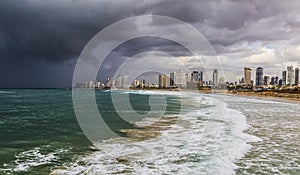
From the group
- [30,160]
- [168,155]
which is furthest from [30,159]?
[168,155]

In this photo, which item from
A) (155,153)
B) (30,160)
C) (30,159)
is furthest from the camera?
(155,153)

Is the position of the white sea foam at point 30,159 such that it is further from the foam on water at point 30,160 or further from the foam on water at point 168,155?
the foam on water at point 168,155

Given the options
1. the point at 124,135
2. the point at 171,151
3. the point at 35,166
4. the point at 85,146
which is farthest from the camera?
the point at 124,135

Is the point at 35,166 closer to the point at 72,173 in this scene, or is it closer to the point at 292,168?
the point at 72,173

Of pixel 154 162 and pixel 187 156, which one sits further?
pixel 187 156

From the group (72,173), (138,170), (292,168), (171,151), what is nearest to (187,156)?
(171,151)

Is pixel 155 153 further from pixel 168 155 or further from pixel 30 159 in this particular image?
pixel 30 159

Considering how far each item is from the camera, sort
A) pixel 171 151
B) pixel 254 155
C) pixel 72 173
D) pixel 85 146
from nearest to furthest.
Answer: pixel 72 173 → pixel 254 155 → pixel 171 151 → pixel 85 146

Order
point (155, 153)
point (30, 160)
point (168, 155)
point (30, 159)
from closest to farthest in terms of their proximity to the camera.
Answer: point (30, 160)
point (30, 159)
point (168, 155)
point (155, 153)

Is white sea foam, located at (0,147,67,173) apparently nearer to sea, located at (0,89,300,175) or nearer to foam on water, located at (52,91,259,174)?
sea, located at (0,89,300,175)

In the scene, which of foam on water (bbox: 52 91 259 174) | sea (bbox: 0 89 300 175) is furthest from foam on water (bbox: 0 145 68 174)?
foam on water (bbox: 52 91 259 174)

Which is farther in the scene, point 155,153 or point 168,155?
point 155,153
